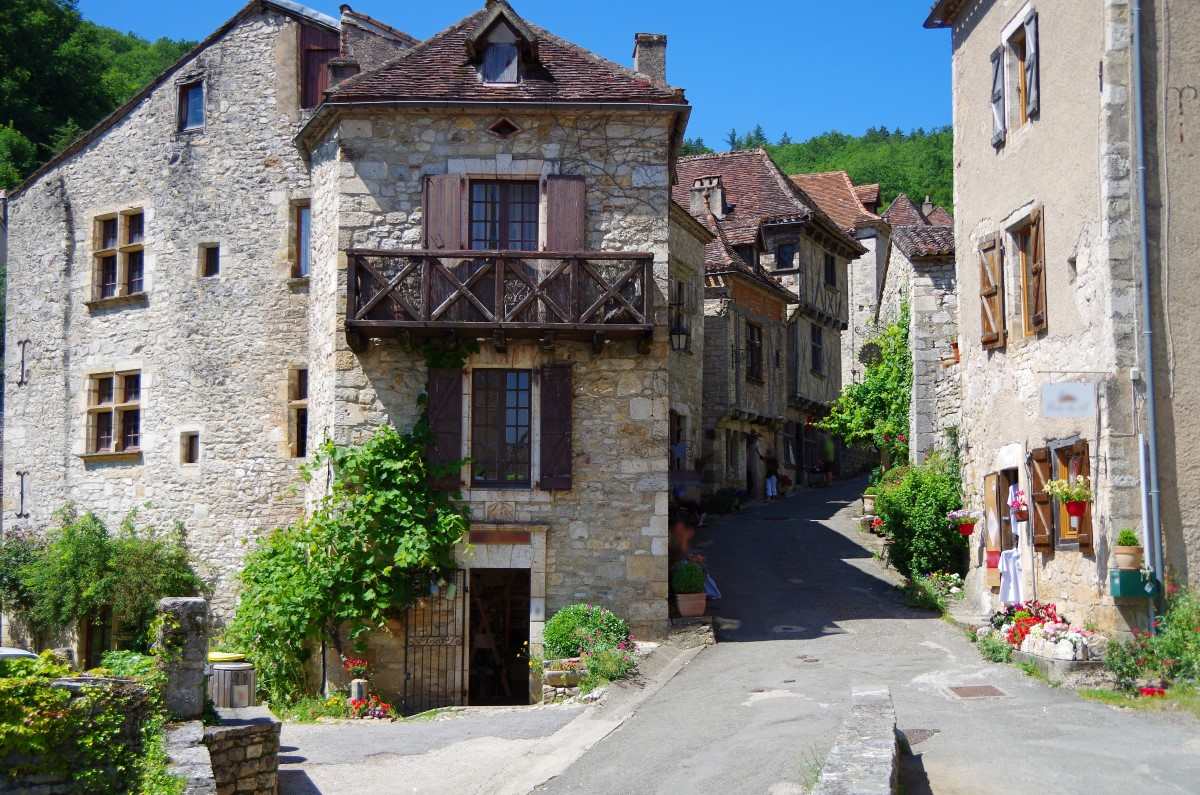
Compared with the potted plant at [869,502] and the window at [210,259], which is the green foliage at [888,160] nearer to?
the potted plant at [869,502]

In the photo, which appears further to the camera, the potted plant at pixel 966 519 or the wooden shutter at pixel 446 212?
the potted plant at pixel 966 519

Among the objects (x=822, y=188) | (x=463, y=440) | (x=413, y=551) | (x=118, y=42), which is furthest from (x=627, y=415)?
(x=118, y=42)

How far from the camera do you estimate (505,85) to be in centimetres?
1709

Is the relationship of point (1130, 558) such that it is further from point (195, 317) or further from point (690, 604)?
point (195, 317)

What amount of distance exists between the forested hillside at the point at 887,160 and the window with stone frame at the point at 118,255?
37208 mm

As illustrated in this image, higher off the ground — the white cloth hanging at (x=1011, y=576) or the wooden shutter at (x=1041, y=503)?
the wooden shutter at (x=1041, y=503)

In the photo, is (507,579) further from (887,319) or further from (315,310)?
(887,319)

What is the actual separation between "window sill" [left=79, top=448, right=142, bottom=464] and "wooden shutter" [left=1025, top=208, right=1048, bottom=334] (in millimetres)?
14214

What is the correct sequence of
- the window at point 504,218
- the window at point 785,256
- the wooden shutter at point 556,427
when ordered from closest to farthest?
1. the wooden shutter at point 556,427
2. the window at point 504,218
3. the window at point 785,256

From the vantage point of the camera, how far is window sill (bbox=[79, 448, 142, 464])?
2158 cm

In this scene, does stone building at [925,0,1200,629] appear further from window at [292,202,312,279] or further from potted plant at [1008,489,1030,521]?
window at [292,202,312,279]

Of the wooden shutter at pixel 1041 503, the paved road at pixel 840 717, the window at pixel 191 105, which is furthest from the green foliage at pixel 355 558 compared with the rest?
the window at pixel 191 105

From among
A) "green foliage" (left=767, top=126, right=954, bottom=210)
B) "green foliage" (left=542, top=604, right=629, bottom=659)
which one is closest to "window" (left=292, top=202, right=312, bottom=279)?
"green foliage" (left=542, top=604, right=629, bottom=659)

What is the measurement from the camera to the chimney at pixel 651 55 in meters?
18.1
